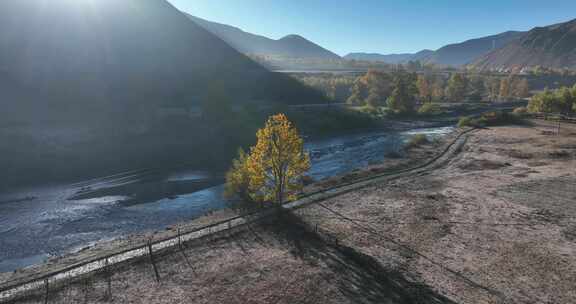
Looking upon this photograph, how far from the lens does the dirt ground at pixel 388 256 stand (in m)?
24.7

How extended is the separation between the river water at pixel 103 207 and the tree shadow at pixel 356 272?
1673 centimetres

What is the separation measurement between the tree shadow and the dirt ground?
87 millimetres

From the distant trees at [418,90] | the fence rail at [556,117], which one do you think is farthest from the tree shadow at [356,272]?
the distant trees at [418,90]

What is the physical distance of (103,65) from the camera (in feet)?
427

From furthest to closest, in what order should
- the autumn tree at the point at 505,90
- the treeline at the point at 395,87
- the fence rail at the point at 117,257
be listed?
the autumn tree at the point at 505,90 < the treeline at the point at 395,87 < the fence rail at the point at 117,257

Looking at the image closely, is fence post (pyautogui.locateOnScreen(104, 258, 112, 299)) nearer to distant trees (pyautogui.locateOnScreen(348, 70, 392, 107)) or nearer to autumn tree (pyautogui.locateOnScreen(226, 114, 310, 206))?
Answer: autumn tree (pyautogui.locateOnScreen(226, 114, 310, 206))

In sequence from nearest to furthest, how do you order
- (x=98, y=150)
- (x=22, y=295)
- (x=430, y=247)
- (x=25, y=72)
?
(x=22, y=295)
(x=430, y=247)
(x=98, y=150)
(x=25, y=72)

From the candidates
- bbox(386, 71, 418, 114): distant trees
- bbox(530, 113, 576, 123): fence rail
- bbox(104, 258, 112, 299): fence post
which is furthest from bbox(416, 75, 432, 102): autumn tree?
bbox(104, 258, 112, 299): fence post

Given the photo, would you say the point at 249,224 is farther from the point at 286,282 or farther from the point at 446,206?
the point at 446,206

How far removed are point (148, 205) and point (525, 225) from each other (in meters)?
50.2

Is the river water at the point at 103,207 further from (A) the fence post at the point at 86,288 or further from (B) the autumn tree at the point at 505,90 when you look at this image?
(B) the autumn tree at the point at 505,90

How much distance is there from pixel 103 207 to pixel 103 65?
105m

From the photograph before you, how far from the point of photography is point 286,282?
85.5ft

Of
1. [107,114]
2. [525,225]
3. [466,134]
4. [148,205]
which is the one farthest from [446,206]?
[107,114]
